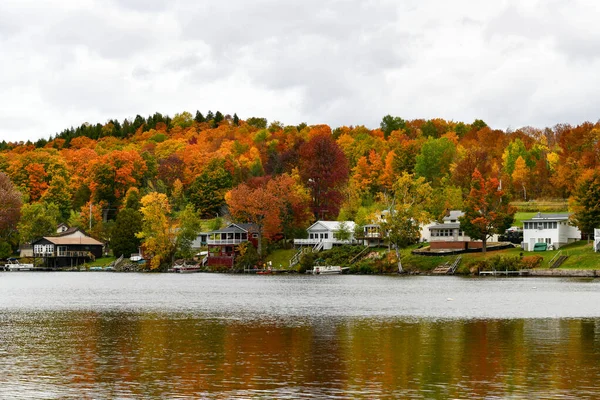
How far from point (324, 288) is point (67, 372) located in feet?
192

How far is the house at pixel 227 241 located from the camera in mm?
142000

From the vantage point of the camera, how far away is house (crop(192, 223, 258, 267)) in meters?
142

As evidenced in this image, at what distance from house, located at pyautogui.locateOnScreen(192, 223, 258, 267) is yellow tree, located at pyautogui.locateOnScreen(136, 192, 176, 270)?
21.4 ft

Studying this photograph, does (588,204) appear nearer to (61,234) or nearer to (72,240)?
(72,240)

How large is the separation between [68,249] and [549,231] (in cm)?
8501

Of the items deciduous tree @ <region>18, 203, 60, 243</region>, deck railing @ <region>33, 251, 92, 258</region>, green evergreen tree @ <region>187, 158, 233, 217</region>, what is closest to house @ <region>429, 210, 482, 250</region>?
green evergreen tree @ <region>187, 158, 233, 217</region>

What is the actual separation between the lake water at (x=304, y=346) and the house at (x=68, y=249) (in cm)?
7724

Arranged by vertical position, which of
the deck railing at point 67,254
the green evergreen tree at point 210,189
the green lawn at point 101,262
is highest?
the green evergreen tree at point 210,189

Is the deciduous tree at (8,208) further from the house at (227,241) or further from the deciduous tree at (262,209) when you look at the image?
the deciduous tree at (262,209)

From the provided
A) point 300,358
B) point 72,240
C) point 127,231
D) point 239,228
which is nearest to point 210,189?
point 127,231

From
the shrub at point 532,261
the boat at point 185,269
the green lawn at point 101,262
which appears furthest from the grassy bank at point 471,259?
the green lawn at point 101,262

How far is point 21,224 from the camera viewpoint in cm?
15550

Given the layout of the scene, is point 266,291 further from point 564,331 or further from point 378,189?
point 378,189

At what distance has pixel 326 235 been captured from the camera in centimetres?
14350
